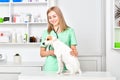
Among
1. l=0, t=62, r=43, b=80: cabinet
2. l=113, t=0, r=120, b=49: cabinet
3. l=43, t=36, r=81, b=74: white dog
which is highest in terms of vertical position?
l=113, t=0, r=120, b=49: cabinet

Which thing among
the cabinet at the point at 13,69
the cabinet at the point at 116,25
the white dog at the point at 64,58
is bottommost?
the cabinet at the point at 13,69

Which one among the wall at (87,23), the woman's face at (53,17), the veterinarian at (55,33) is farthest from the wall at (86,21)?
the woman's face at (53,17)

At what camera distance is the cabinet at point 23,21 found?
13.1 ft

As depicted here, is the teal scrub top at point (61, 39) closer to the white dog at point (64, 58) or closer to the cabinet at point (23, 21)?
the white dog at point (64, 58)

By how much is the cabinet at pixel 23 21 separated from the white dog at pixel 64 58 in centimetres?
151

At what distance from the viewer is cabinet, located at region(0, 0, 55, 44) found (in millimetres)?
3982

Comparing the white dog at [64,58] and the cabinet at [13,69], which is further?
the cabinet at [13,69]

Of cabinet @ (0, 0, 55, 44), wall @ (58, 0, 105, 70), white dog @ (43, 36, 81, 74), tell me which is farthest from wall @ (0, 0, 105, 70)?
white dog @ (43, 36, 81, 74)

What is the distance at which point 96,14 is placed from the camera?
160 inches

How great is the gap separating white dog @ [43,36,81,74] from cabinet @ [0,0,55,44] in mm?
1506

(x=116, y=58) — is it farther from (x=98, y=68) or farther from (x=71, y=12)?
(x=71, y=12)

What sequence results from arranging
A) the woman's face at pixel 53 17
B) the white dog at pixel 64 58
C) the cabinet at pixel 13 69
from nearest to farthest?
1. the white dog at pixel 64 58
2. the woman's face at pixel 53 17
3. the cabinet at pixel 13 69

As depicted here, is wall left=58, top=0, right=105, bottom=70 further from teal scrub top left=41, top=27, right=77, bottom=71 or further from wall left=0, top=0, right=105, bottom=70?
teal scrub top left=41, top=27, right=77, bottom=71

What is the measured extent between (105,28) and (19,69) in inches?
59.2
